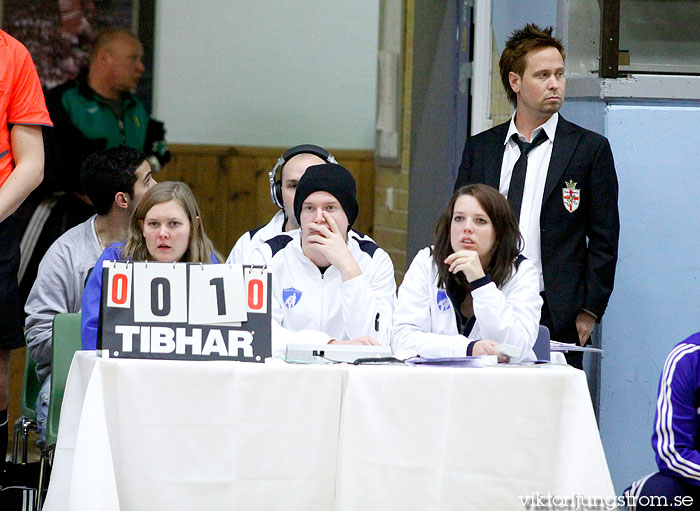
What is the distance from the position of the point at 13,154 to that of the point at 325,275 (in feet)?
4.18

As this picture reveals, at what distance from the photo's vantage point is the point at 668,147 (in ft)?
14.7

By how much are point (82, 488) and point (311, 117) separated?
17.3ft

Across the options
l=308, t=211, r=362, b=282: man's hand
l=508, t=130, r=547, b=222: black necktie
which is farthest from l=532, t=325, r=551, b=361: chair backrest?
l=508, t=130, r=547, b=222: black necktie

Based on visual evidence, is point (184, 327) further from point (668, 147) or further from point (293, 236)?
point (668, 147)

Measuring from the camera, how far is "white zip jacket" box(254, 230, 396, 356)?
3629 mm

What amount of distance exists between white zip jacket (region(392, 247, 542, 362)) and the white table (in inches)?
11.6

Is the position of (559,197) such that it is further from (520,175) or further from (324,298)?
(324,298)

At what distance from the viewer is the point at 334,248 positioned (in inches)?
143

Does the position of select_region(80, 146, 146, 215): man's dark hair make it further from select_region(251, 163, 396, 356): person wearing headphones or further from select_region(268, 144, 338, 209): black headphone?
select_region(251, 163, 396, 356): person wearing headphones

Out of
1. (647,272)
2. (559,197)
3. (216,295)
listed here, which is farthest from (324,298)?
(647,272)

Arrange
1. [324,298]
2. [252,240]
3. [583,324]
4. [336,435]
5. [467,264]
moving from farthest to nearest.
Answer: [252,240], [583,324], [324,298], [467,264], [336,435]

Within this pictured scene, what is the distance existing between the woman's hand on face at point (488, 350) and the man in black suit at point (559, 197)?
3.31 ft

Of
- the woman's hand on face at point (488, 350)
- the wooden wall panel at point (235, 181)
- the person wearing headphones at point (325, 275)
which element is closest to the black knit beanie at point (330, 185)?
the person wearing headphones at point (325, 275)

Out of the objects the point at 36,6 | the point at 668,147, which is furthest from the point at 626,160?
the point at 36,6
